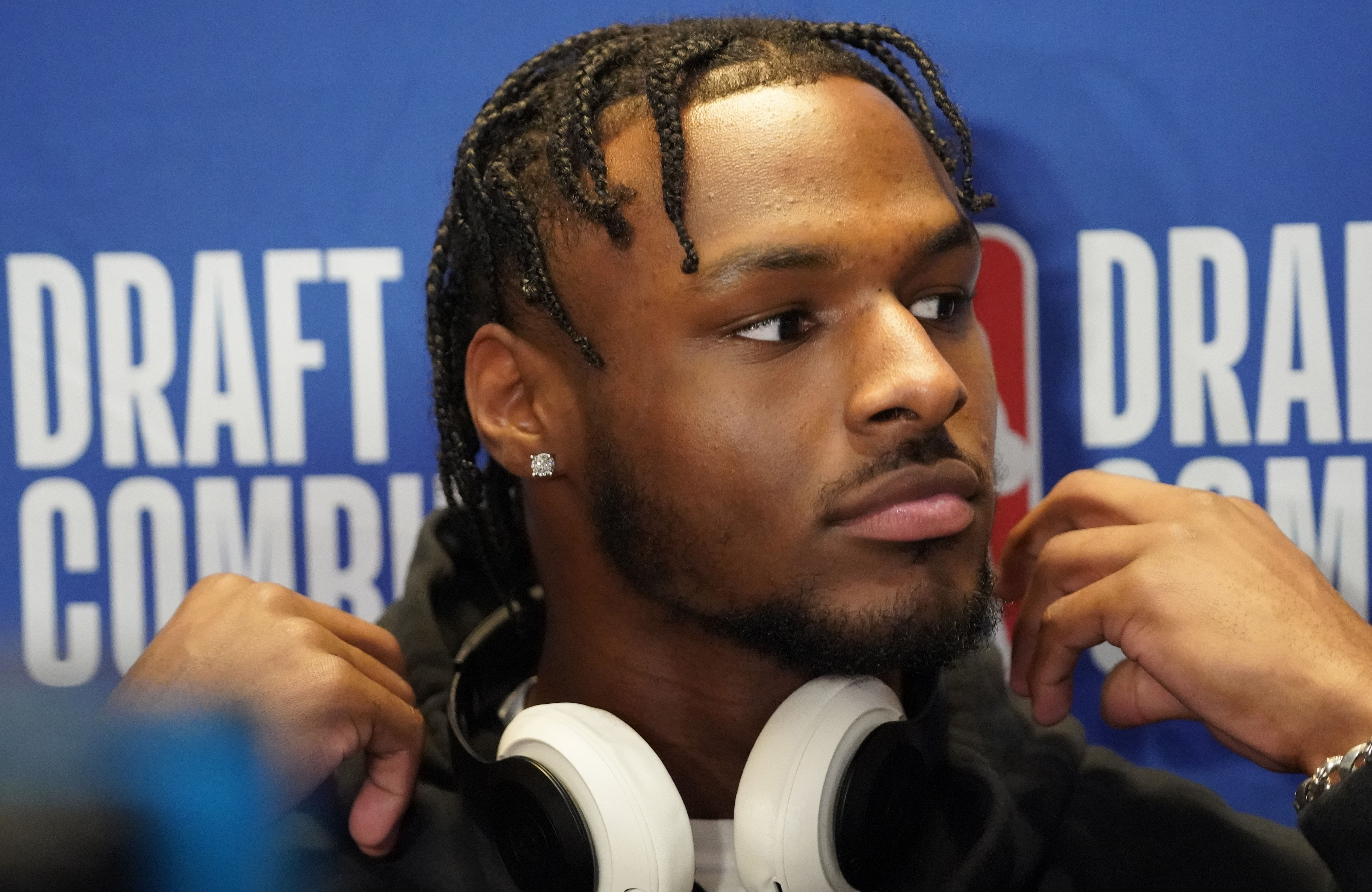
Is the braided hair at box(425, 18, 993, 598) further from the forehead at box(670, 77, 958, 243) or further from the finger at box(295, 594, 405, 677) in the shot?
the finger at box(295, 594, 405, 677)

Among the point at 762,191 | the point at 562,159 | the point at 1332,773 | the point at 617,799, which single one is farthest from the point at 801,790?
the point at 562,159

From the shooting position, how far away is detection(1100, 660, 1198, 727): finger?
1452mm

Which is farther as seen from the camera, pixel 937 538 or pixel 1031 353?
pixel 1031 353

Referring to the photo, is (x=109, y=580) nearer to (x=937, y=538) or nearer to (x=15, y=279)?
(x=15, y=279)

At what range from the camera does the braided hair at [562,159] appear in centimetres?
143

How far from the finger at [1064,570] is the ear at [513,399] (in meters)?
0.60

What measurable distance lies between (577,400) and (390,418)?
1.59 feet

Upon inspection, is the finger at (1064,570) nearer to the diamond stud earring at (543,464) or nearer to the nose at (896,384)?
the nose at (896,384)

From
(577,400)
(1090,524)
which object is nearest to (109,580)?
(577,400)

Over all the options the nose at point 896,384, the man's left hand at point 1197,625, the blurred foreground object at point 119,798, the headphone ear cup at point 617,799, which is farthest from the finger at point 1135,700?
the blurred foreground object at point 119,798

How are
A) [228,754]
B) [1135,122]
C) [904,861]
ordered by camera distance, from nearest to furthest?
1. [228,754]
2. [904,861]
3. [1135,122]

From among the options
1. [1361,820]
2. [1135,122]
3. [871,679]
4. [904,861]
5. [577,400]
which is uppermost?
[1135,122]

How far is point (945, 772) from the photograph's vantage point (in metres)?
1.56

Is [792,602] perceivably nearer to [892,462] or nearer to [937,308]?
[892,462]
